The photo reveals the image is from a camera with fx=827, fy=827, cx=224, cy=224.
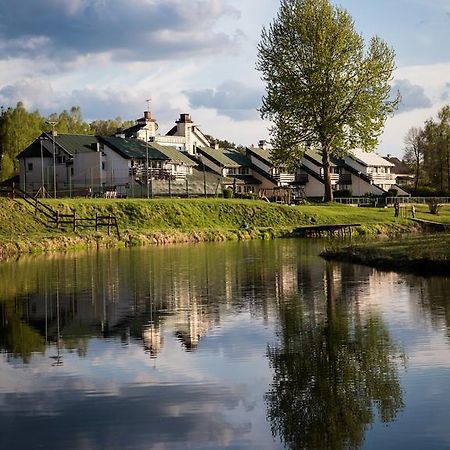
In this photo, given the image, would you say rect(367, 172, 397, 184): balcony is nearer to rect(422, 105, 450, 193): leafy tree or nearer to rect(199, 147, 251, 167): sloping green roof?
rect(422, 105, 450, 193): leafy tree

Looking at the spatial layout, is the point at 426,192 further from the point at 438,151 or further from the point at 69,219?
the point at 69,219

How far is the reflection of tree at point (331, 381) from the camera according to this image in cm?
1333

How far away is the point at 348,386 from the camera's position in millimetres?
15969

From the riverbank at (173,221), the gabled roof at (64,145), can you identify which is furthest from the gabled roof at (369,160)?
the gabled roof at (64,145)

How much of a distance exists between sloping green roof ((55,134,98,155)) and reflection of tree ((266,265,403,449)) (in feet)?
276

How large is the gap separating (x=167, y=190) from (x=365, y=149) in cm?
2633

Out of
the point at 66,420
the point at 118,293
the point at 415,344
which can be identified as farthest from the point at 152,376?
the point at 118,293

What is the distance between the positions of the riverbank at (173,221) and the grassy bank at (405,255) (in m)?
21.4

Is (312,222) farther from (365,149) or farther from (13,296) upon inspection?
(13,296)

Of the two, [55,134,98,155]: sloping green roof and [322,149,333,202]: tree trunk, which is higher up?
[55,134,98,155]: sloping green roof

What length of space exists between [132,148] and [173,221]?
1317 inches

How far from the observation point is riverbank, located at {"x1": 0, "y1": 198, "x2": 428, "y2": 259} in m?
60.3

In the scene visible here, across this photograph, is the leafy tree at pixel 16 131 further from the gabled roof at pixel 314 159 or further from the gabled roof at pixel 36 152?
the gabled roof at pixel 314 159

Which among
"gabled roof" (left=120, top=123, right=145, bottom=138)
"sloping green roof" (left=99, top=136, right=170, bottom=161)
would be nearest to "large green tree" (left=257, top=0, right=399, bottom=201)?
"sloping green roof" (left=99, top=136, right=170, bottom=161)
